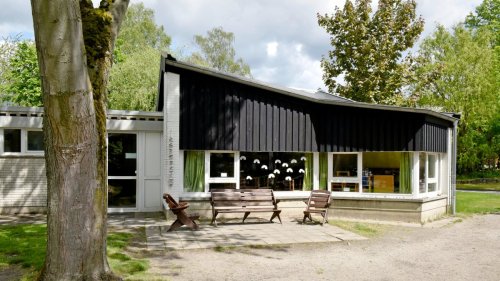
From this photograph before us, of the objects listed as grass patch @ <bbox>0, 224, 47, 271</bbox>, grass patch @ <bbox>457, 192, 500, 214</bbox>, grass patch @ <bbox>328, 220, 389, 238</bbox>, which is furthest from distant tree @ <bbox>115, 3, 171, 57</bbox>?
grass patch @ <bbox>328, 220, 389, 238</bbox>

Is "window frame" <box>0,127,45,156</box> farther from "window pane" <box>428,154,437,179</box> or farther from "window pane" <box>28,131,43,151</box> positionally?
"window pane" <box>428,154,437,179</box>

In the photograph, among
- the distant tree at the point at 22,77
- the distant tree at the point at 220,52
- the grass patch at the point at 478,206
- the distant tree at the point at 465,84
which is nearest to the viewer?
the grass patch at the point at 478,206

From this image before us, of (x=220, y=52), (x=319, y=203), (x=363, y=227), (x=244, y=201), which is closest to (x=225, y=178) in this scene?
(x=244, y=201)

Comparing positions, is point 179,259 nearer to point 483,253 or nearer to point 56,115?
point 56,115

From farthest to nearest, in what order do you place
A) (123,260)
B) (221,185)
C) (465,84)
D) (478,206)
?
(465,84) < (478,206) < (221,185) < (123,260)

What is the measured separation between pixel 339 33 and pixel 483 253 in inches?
839

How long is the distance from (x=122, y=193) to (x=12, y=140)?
3.72 meters

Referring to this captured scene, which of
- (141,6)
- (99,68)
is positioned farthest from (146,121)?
(141,6)

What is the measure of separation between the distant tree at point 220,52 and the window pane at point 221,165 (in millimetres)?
34365

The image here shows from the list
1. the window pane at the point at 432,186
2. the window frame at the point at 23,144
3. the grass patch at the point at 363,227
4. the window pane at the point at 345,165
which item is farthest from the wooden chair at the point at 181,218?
the window pane at the point at 432,186

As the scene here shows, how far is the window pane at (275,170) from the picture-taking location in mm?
13062

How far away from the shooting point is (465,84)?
3172 cm

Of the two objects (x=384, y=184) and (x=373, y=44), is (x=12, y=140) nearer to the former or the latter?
(x=384, y=184)

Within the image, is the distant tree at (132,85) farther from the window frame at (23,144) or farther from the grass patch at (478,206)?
the grass patch at (478,206)
